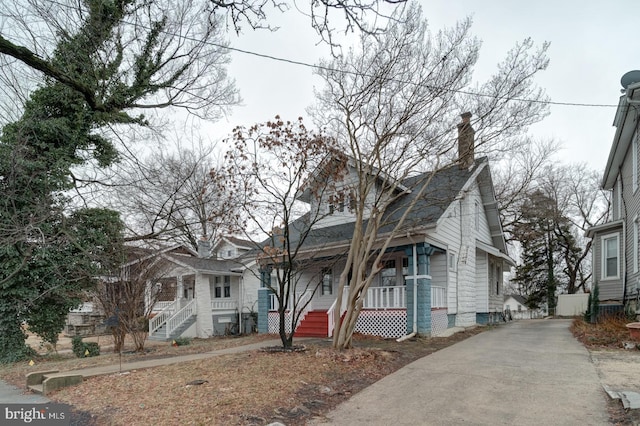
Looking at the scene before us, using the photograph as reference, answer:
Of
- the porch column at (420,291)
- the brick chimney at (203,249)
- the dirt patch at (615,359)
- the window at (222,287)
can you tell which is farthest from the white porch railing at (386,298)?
the brick chimney at (203,249)

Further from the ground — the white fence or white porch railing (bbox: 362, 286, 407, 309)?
white porch railing (bbox: 362, 286, 407, 309)

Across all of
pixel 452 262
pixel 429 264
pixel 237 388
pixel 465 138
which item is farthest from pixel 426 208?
pixel 237 388

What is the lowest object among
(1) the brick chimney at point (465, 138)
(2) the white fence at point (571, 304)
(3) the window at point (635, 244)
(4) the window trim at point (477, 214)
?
(2) the white fence at point (571, 304)

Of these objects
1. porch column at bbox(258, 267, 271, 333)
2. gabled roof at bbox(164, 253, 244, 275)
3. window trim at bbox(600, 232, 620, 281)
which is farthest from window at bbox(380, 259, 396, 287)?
window trim at bbox(600, 232, 620, 281)

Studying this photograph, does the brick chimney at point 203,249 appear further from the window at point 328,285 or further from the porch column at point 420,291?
the porch column at point 420,291

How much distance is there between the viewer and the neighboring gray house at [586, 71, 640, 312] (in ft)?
42.2

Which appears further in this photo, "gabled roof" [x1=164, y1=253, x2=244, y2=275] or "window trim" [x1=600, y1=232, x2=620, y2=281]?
"gabled roof" [x1=164, y1=253, x2=244, y2=275]

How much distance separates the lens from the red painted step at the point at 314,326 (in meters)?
14.5

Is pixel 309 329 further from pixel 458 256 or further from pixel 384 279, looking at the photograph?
pixel 458 256

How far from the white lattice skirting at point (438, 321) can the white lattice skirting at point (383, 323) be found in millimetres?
1123

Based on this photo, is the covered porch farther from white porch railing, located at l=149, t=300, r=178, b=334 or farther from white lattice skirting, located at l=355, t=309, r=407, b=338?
white porch railing, located at l=149, t=300, r=178, b=334

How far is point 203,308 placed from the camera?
66.8 ft

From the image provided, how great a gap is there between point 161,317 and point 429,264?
1344 cm

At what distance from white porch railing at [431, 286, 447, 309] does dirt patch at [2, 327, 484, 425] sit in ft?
15.6
